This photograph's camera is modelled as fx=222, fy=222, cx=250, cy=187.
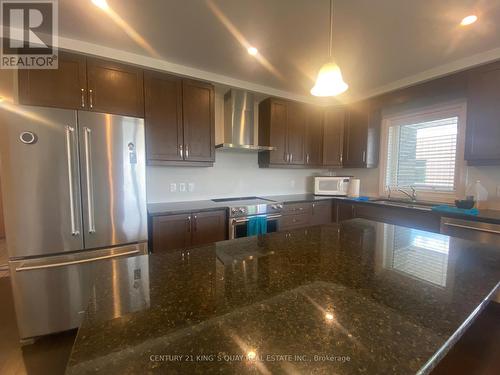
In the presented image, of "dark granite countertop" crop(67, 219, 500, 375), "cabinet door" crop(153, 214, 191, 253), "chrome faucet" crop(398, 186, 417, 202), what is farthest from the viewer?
"chrome faucet" crop(398, 186, 417, 202)

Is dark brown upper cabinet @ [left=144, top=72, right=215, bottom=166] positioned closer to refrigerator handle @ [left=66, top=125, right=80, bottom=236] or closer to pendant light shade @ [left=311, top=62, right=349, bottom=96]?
refrigerator handle @ [left=66, top=125, right=80, bottom=236]

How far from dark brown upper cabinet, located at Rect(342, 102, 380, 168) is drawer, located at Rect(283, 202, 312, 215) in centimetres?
105

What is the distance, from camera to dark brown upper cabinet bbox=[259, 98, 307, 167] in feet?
10.6

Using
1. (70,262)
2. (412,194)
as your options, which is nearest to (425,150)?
(412,194)

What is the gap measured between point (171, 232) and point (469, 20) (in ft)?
10.5

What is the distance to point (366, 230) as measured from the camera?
1.51 meters

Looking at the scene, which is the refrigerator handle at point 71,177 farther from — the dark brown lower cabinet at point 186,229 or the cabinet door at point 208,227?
the cabinet door at point 208,227

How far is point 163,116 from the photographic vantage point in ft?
8.13

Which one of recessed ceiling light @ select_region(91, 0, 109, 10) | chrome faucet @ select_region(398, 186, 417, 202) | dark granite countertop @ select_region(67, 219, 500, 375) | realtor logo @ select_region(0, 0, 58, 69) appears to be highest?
recessed ceiling light @ select_region(91, 0, 109, 10)

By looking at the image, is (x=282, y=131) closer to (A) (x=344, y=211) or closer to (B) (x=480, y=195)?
(A) (x=344, y=211)

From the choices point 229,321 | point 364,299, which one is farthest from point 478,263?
point 229,321

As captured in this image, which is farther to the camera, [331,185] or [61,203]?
[331,185]

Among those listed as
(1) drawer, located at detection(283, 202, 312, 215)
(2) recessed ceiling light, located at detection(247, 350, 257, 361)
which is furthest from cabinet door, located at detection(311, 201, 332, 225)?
(2) recessed ceiling light, located at detection(247, 350, 257, 361)

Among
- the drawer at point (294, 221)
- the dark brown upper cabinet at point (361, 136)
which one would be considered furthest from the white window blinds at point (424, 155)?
the drawer at point (294, 221)
